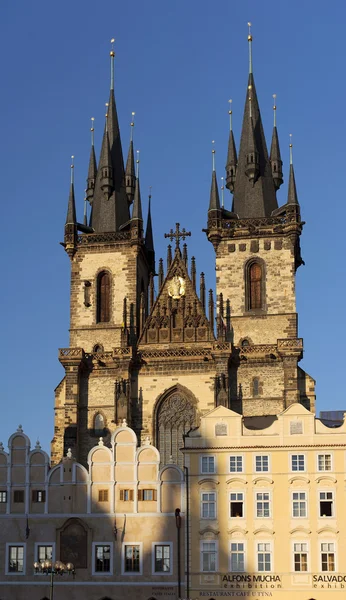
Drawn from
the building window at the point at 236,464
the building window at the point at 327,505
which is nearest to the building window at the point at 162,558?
the building window at the point at 236,464

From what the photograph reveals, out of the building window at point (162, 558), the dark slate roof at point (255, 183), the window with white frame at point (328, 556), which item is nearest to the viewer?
the window with white frame at point (328, 556)

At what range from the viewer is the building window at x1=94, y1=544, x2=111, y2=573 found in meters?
54.3

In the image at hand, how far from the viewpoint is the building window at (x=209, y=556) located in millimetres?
53656

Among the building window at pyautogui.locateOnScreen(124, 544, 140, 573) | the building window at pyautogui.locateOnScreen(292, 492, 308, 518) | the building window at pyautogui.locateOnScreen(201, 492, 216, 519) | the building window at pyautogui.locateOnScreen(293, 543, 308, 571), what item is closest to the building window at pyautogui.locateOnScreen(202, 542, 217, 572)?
the building window at pyautogui.locateOnScreen(201, 492, 216, 519)

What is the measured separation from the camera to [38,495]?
184 ft

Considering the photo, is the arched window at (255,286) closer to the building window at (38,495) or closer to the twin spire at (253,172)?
the twin spire at (253,172)

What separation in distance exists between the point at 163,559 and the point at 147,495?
328 centimetres

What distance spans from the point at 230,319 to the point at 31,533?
24451 millimetres

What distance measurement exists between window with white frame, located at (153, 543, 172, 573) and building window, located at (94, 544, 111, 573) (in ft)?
7.76

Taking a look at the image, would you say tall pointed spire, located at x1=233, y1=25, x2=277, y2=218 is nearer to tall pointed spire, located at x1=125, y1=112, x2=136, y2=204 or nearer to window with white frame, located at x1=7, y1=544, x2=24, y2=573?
tall pointed spire, located at x1=125, y1=112, x2=136, y2=204

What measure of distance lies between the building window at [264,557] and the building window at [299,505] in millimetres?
2063

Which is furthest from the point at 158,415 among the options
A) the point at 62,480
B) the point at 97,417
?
the point at 62,480

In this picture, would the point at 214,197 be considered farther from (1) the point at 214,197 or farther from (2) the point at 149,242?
(2) the point at 149,242

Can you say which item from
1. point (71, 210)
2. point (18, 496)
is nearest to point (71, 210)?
point (71, 210)
